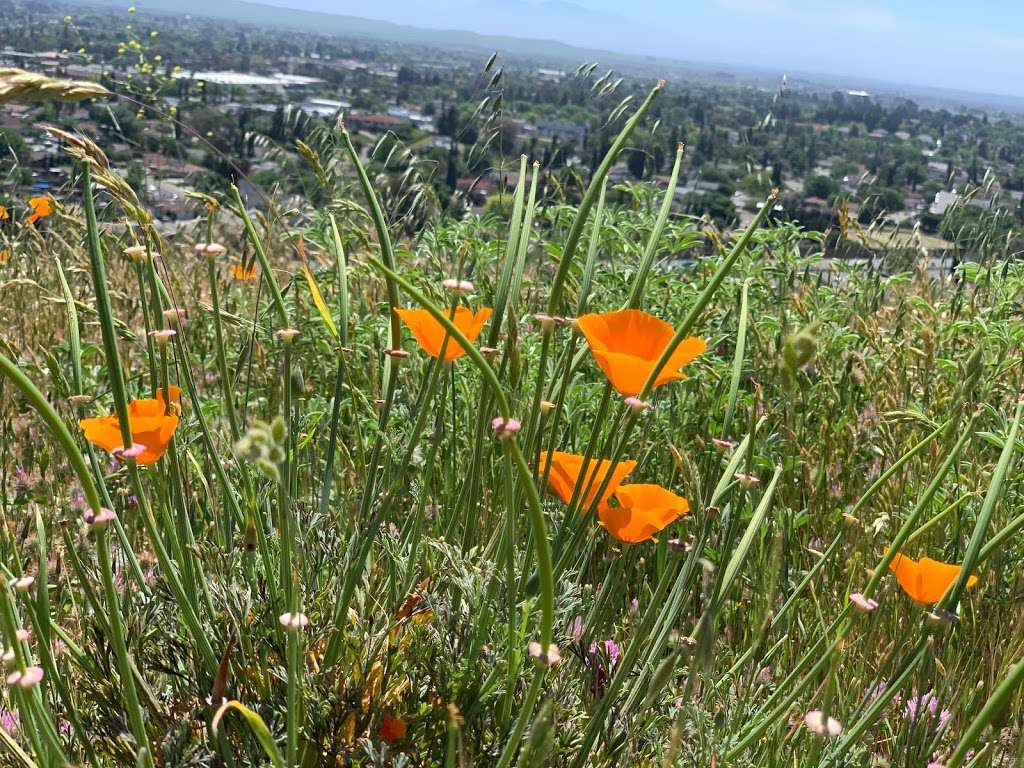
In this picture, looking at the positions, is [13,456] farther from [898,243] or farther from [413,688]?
[898,243]

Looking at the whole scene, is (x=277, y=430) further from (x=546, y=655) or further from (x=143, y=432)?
(x=143, y=432)

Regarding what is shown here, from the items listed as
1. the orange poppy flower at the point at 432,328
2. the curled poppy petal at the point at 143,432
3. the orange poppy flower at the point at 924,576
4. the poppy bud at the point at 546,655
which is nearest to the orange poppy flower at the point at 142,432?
the curled poppy petal at the point at 143,432

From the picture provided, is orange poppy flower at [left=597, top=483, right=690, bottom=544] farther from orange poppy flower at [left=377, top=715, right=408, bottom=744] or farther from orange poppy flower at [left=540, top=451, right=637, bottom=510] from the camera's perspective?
orange poppy flower at [left=377, top=715, right=408, bottom=744]

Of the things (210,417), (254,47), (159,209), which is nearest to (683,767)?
(210,417)

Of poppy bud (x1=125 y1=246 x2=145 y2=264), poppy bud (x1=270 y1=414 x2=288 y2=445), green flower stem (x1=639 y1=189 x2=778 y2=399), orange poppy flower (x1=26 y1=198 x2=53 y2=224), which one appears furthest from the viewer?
orange poppy flower (x1=26 y1=198 x2=53 y2=224)

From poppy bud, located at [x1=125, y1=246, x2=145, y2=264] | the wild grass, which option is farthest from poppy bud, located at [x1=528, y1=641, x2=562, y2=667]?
poppy bud, located at [x1=125, y1=246, x2=145, y2=264]
